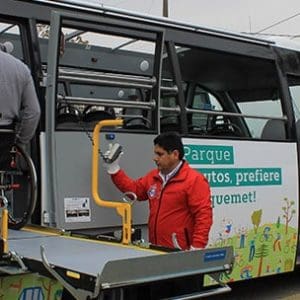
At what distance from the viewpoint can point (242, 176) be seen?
6297mm

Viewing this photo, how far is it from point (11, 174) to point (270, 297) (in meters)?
3.96

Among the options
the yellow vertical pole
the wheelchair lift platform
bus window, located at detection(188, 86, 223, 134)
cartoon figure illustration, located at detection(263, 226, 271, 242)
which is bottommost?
cartoon figure illustration, located at detection(263, 226, 271, 242)

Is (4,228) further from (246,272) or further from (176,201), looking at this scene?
(246,272)

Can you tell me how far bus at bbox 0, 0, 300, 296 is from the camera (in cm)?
473

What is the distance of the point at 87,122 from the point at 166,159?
29.8 inches

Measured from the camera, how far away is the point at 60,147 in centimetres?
472

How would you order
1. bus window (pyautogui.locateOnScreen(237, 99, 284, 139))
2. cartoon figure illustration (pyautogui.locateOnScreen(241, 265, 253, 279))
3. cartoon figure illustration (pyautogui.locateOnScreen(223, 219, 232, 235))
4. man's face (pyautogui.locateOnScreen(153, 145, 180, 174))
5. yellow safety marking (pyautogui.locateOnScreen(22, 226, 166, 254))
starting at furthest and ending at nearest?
bus window (pyautogui.locateOnScreen(237, 99, 284, 139)), cartoon figure illustration (pyautogui.locateOnScreen(241, 265, 253, 279)), cartoon figure illustration (pyautogui.locateOnScreen(223, 219, 232, 235)), man's face (pyautogui.locateOnScreen(153, 145, 180, 174)), yellow safety marking (pyautogui.locateOnScreen(22, 226, 166, 254))

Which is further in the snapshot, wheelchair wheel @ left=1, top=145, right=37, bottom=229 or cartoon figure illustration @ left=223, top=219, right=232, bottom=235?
cartoon figure illustration @ left=223, top=219, right=232, bottom=235

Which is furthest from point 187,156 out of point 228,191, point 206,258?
point 206,258

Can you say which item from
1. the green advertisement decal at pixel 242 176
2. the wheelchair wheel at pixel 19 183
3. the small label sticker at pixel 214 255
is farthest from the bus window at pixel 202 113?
the small label sticker at pixel 214 255

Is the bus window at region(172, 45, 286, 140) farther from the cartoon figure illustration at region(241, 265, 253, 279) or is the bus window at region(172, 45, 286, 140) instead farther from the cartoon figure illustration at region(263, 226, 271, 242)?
the cartoon figure illustration at region(241, 265, 253, 279)

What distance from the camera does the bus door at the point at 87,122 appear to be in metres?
4.64

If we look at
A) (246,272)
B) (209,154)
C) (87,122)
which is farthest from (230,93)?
(87,122)

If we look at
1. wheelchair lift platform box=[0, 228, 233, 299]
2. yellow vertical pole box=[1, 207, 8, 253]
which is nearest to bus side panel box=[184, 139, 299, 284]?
wheelchair lift platform box=[0, 228, 233, 299]
